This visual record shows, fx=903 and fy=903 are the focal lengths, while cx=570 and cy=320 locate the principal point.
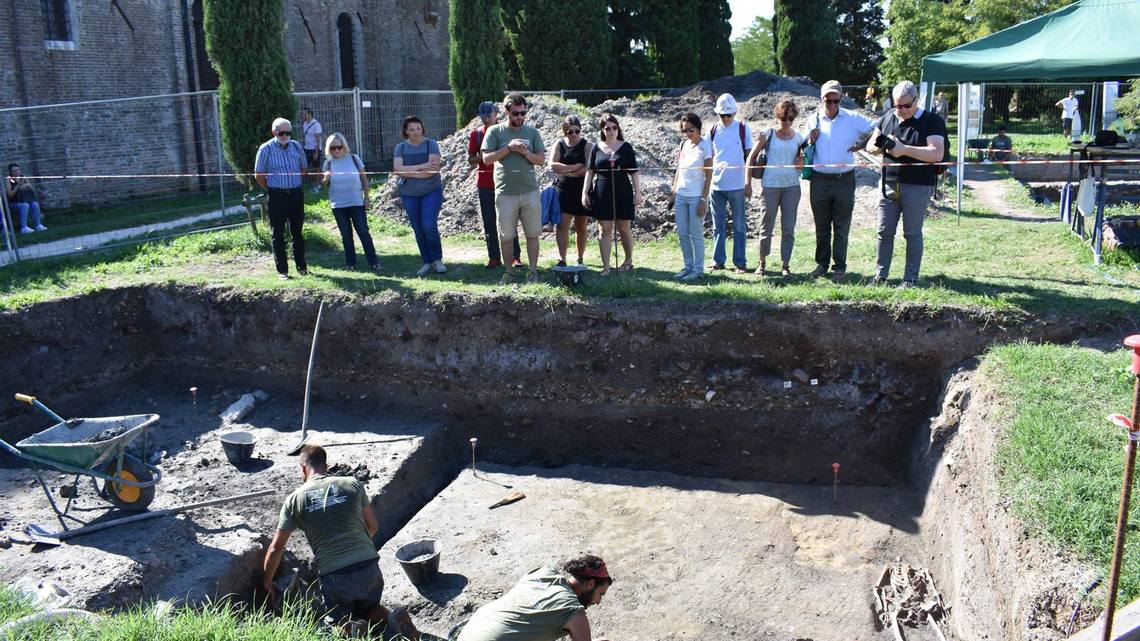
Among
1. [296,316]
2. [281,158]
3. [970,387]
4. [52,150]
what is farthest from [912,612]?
[52,150]

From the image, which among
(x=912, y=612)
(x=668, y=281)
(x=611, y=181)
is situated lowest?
Result: (x=912, y=612)

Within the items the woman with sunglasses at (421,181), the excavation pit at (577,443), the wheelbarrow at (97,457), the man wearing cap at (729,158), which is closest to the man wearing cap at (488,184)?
the woman with sunglasses at (421,181)

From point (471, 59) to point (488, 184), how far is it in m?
9.66

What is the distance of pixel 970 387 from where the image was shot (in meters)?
7.67

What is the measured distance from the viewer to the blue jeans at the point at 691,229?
9.38 meters

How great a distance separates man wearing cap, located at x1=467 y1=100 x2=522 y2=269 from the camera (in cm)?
993

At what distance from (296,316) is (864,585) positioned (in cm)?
643

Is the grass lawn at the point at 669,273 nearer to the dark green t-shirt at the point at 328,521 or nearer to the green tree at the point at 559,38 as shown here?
the dark green t-shirt at the point at 328,521

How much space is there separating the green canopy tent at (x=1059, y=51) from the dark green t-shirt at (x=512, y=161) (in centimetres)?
527

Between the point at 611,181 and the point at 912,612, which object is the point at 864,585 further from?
the point at 611,181

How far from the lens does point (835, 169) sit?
8812 mm

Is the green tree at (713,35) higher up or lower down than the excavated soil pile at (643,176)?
higher up

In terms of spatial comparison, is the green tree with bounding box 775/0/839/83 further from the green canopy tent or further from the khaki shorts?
the khaki shorts

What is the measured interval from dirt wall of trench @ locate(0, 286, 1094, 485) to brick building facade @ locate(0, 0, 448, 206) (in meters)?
8.57
